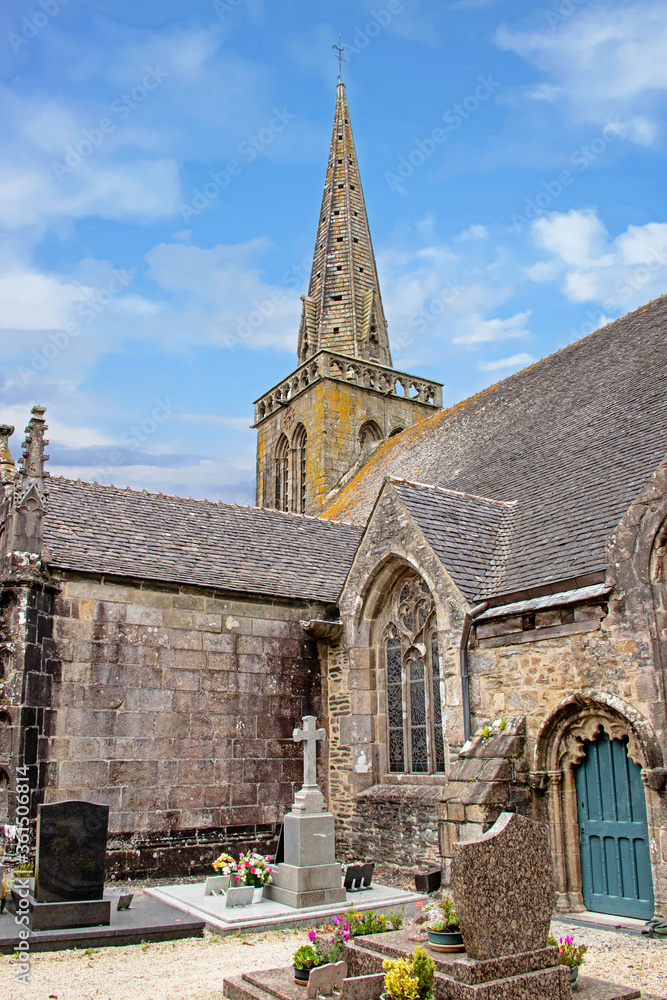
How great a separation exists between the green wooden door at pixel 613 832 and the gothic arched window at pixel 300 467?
62.3 ft

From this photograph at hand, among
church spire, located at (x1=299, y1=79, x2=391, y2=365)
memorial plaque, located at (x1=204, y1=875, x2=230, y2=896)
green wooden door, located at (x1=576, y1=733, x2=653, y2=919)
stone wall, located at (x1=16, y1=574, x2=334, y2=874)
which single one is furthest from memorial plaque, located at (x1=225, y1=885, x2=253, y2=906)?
church spire, located at (x1=299, y1=79, x2=391, y2=365)

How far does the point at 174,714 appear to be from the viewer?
12734mm

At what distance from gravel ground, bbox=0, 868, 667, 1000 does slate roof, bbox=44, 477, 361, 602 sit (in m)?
5.75

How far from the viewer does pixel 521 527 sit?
12.8m

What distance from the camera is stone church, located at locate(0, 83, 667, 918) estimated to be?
9477mm

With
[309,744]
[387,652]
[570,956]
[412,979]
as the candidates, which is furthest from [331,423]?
[412,979]

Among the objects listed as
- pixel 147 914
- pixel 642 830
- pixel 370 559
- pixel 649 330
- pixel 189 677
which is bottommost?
pixel 147 914

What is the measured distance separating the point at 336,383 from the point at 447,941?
2284 centimetres

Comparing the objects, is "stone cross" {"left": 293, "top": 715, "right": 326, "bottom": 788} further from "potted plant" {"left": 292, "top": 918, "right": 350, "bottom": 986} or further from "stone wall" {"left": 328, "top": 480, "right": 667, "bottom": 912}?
"potted plant" {"left": 292, "top": 918, "right": 350, "bottom": 986}

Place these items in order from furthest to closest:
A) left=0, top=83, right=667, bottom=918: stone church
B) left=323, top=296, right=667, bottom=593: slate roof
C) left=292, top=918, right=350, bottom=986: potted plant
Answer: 1. left=323, top=296, right=667, bottom=593: slate roof
2. left=0, top=83, right=667, bottom=918: stone church
3. left=292, top=918, right=350, bottom=986: potted plant

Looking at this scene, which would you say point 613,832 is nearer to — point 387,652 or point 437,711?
point 437,711

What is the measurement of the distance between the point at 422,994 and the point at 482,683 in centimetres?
565

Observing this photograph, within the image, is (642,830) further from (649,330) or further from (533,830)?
(649,330)

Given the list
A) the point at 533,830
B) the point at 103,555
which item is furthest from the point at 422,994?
the point at 103,555
